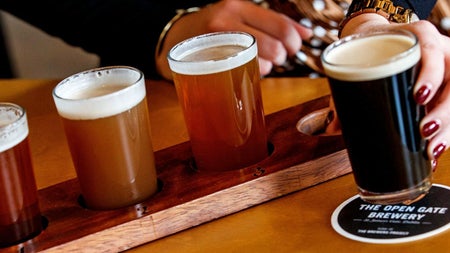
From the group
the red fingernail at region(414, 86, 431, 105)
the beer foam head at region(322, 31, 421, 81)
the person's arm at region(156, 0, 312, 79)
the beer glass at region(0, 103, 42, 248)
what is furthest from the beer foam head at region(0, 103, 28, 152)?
the person's arm at region(156, 0, 312, 79)

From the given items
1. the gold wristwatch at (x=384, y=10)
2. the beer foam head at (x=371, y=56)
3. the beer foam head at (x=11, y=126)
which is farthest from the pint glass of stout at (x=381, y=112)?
the beer foam head at (x=11, y=126)

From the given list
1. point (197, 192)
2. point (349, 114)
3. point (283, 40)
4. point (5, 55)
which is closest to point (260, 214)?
point (197, 192)

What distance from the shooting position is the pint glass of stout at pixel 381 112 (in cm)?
89

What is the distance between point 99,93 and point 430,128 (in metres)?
0.44

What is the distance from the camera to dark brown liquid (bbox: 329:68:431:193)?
2.93ft

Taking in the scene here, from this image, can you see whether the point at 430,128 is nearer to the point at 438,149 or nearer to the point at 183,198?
the point at 438,149

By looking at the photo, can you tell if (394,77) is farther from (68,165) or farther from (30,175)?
(68,165)

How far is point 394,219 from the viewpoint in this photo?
3.19 ft

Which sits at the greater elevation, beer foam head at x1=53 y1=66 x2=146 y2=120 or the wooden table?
beer foam head at x1=53 y1=66 x2=146 y2=120

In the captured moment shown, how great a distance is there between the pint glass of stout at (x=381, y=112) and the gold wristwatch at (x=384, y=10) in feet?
0.76

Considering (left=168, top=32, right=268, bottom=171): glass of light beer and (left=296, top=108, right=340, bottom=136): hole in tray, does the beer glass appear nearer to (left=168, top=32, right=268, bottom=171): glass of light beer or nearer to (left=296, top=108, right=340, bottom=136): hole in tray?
(left=168, top=32, right=268, bottom=171): glass of light beer

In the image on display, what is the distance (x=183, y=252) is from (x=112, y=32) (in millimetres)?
893

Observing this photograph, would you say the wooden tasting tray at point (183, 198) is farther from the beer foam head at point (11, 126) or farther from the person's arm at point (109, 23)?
the person's arm at point (109, 23)

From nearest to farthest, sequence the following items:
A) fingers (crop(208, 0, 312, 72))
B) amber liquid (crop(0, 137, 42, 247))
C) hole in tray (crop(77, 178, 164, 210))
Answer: amber liquid (crop(0, 137, 42, 247)) < hole in tray (crop(77, 178, 164, 210)) < fingers (crop(208, 0, 312, 72))
